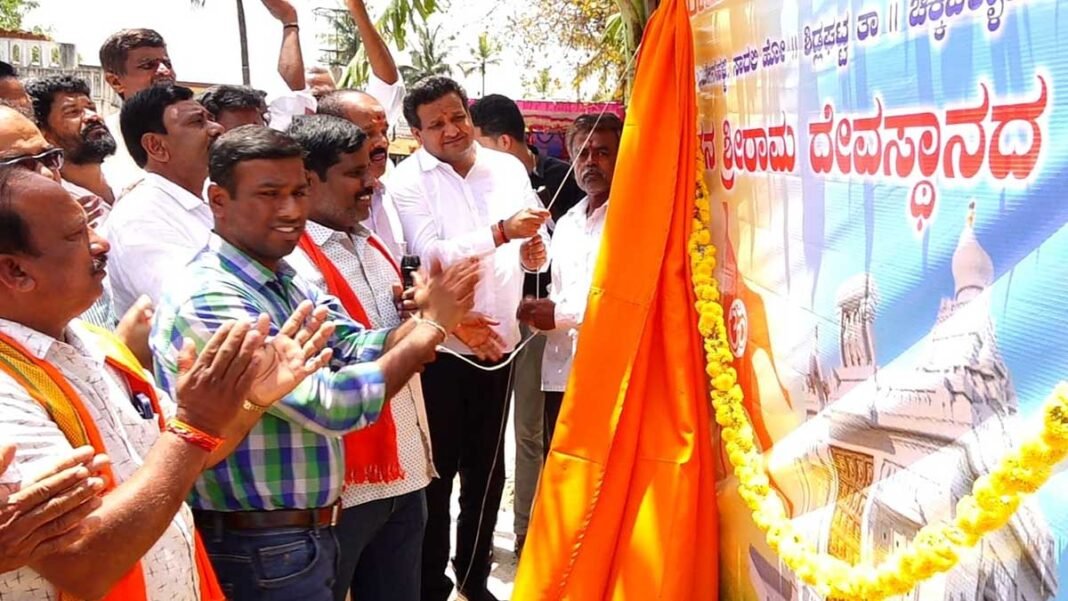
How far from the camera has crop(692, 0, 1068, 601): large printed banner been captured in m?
1.31

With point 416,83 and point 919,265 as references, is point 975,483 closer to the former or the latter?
point 919,265

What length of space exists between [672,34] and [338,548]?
149 cm

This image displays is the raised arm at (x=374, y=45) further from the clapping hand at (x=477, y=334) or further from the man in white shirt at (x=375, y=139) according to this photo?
the clapping hand at (x=477, y=334)

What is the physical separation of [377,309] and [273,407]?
2.23ft

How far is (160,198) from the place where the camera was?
9.12 ft

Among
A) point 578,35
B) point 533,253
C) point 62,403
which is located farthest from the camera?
point 578,35

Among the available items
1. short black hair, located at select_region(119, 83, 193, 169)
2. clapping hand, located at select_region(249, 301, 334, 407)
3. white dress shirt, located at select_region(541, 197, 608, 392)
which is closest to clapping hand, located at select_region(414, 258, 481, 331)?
clapping hand, located at select_region(249, 301, 334, 407)

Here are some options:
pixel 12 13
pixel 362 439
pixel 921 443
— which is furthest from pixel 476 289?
pixel 12 13

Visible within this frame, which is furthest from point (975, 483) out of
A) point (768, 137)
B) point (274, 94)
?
point (274, 94)

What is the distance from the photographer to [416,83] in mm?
3637

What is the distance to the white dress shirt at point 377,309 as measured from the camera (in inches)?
96.7

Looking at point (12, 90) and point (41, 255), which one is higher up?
point (12, 90)

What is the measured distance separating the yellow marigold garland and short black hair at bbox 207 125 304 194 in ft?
3.31

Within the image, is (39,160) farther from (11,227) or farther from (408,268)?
(408,268)
